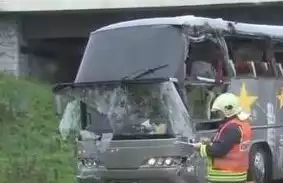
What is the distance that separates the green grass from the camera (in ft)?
47.9

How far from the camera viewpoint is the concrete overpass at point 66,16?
30.7 m

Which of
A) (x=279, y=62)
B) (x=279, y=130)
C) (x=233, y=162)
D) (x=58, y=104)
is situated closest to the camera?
(x=233, y=162)

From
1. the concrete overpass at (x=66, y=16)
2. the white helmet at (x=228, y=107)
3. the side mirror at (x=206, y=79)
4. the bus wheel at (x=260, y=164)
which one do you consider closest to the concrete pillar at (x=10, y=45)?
the concrete overpass at (x=66, y=16)

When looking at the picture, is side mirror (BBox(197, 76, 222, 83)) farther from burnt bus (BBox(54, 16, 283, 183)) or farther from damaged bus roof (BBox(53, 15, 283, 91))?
damaged bus roof (BBox(53, 15, 283, 91))

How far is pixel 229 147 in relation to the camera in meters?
9.80

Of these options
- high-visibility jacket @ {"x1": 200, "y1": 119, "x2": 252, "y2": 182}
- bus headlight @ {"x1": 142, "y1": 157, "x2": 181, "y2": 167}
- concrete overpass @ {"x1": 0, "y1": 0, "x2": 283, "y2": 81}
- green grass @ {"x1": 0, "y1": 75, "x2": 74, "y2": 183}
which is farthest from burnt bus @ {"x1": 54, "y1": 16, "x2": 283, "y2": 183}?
concrete overpass @ {"x1": 0, "y1": 0, "x2": 283, "y2": 81}

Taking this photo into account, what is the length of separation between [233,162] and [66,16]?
23.9m

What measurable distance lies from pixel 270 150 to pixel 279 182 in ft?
6.83

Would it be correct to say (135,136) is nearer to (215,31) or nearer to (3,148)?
(215,31)

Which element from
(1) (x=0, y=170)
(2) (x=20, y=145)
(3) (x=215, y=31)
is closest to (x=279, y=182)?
(3) (x=215, y=31)

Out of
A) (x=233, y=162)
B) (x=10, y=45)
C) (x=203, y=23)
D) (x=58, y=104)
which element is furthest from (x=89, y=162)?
(x=10, y=45)

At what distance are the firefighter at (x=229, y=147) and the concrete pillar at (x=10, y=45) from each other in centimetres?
2299

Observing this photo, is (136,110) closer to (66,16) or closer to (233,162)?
(233,162)

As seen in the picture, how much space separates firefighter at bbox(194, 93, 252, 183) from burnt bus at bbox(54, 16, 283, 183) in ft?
9.45
